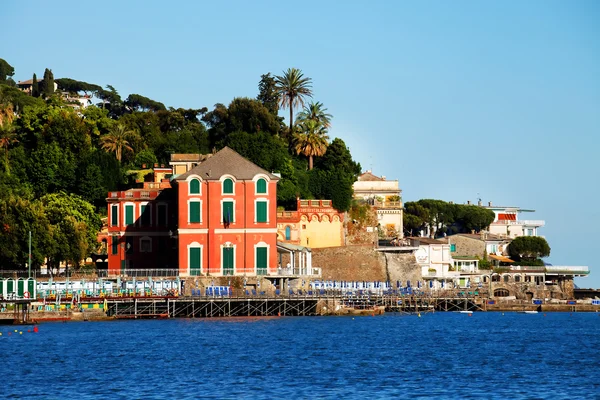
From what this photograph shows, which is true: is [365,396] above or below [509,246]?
below

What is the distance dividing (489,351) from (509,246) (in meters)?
71.1

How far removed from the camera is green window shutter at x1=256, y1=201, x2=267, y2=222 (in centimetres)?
9256

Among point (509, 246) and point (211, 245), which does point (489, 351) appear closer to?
point (211, 245)

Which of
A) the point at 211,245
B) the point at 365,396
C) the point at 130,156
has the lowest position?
the point at 365,396

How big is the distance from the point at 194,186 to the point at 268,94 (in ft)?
134

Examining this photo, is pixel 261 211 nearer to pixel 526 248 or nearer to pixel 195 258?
pixel 195 258

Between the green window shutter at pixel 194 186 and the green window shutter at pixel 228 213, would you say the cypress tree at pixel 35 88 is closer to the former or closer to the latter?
the green window shutter at pixel 194 186

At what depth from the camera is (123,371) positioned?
57.2m

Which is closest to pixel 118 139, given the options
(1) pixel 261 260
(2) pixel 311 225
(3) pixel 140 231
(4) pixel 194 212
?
(2) pixel 311 225

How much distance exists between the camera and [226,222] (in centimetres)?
9200

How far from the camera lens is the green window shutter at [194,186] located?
92.0 m

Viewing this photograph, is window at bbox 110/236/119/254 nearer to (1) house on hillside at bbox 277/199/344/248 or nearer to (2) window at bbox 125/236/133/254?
(2) window at bbox 125/236/133/254

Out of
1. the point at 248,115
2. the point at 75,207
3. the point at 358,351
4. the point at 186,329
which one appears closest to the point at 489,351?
the point at 358,351

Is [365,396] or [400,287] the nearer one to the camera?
[365,396]
